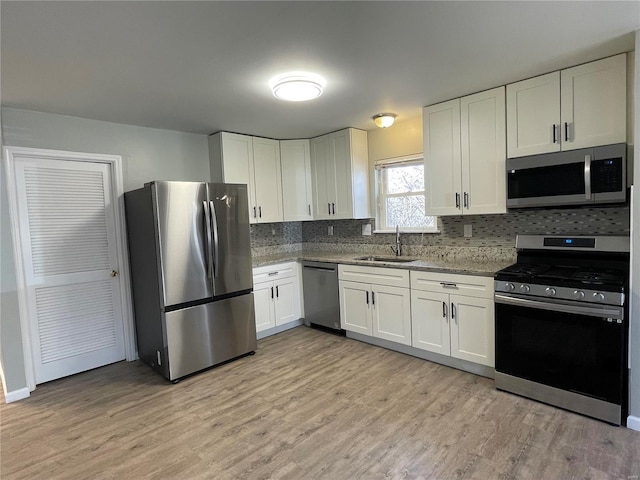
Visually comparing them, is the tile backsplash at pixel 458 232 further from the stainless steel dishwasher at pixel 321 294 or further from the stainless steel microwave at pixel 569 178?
the stainless steel dishwasher at pixel 321 294

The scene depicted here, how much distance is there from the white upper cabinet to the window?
3.77 feet

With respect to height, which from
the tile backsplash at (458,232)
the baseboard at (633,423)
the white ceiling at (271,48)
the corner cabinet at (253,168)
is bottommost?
the baseboard at (633,423)

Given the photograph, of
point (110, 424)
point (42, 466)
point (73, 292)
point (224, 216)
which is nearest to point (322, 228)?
point (224, 216)

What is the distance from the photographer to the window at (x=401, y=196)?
389 cm

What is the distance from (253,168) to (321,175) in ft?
2.77

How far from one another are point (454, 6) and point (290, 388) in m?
2.75

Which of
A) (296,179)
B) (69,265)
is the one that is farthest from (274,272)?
(69,265)

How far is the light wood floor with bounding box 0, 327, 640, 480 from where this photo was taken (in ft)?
6.35

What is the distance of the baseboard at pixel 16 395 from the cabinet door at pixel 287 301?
7.48 ft

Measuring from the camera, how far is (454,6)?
1.71m

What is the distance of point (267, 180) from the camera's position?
14.3 feet

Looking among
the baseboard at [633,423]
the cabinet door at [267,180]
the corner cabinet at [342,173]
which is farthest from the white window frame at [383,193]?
the baseboard at [633,423]

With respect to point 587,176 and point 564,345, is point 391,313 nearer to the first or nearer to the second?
point 564,345

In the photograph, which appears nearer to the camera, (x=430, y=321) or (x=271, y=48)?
(x=271, y=48)
